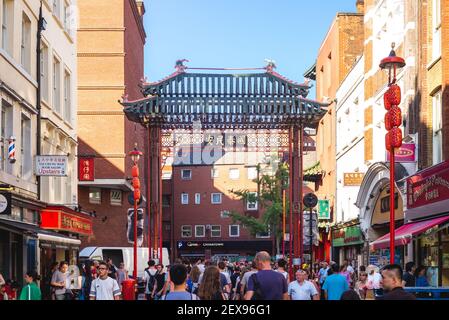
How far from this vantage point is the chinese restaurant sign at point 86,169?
3772cm

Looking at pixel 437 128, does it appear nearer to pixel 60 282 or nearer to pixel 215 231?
pixel 60 282

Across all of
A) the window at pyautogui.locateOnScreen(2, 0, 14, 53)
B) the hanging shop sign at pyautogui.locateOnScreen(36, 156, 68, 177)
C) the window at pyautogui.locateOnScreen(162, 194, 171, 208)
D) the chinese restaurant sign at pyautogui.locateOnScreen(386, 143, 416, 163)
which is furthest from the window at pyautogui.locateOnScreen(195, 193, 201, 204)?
the window at pyautogui.locateOnScreen(2, 0, 14, 53)

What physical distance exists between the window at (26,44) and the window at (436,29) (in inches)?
500

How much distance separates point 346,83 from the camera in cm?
4503

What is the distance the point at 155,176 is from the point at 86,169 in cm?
562

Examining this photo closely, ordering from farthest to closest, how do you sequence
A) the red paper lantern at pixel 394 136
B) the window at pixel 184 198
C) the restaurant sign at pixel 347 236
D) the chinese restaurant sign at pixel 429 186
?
the window at pixel 184 198 < the restaurant sign at pixel 347 236 < the chinese restaurant sign at pixel 429 186 < the red paper lantern at pixel 394 136

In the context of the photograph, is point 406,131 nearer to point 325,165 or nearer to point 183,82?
point 183,82

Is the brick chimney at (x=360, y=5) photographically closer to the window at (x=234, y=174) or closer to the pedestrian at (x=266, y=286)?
the window at (x=234, y=174)

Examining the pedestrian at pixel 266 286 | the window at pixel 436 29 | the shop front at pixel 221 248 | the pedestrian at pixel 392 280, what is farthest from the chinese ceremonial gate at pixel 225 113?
the shop front at pixel 221 248

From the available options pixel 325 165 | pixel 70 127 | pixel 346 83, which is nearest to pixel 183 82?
pixel 70 127

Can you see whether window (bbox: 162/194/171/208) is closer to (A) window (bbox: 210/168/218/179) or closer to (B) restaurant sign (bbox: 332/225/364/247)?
(A) window (bbox: 210/168/218/179)

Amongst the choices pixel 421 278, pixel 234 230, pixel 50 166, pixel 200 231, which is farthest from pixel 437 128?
pixel 200 231

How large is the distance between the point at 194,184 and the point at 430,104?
192 feet

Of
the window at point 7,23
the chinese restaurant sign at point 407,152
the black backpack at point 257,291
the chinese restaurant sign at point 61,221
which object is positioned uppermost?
the window at point 7,23
